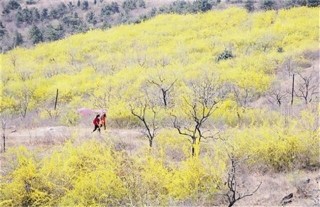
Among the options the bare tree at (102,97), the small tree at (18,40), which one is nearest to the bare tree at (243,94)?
the bare tree at (102,97)

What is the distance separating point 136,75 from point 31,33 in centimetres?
2160

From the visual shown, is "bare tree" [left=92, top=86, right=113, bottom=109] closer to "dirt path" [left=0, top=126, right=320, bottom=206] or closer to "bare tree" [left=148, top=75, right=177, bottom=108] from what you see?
"bare tree" [left=148, top=75, right=177, bottom=108]

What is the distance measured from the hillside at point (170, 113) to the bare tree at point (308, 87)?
8cm

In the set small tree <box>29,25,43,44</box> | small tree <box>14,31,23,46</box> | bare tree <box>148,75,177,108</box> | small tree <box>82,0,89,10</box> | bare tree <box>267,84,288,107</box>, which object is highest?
small tree <box>82,0,89,10</box>

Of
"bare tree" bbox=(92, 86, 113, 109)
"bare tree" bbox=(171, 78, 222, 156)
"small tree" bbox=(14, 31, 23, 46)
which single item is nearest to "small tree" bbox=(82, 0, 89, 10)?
"small tree" bbox=(14, 31, 23, 46)

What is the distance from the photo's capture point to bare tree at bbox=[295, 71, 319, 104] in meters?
21.3

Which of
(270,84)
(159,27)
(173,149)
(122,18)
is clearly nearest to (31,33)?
(122,18)

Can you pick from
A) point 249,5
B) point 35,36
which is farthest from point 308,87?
point 35,36

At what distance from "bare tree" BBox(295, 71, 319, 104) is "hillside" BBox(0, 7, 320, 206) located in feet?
0.26

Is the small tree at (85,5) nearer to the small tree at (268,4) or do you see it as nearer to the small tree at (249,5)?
the small tree at (249,5)

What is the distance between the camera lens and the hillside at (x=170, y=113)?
12031mm

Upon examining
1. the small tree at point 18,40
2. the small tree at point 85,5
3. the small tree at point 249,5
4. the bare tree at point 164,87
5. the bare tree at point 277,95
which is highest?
the small tree at point 249,5

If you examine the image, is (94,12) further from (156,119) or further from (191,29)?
(156,119)

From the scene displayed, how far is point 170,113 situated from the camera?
56.4 feet
